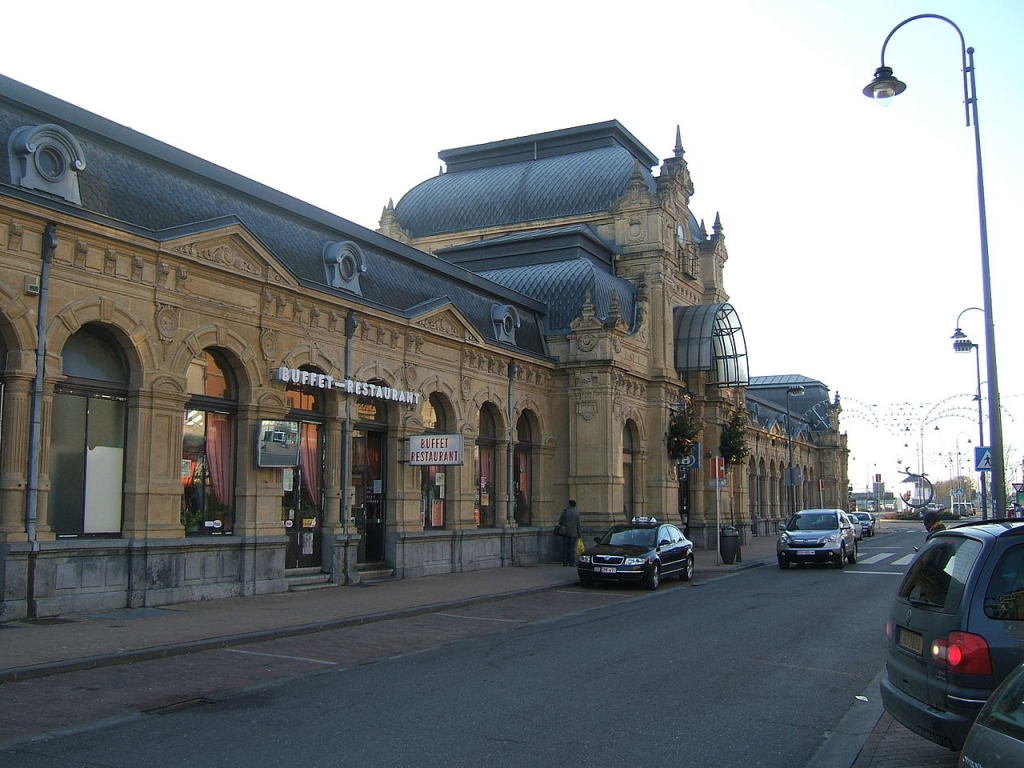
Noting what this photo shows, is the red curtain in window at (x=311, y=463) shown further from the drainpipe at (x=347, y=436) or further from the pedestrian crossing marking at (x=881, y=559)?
the pedestrian crossing marking at (x=881, y=559)

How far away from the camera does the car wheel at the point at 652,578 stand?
21922 millimetres

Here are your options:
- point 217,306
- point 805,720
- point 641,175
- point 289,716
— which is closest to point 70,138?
point 217,306

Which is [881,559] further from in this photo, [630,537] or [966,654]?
[966,654]

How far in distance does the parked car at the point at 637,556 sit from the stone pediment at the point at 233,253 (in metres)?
9.34

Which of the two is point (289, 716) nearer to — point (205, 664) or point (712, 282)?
point (205, 664)

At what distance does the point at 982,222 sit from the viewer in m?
16.8

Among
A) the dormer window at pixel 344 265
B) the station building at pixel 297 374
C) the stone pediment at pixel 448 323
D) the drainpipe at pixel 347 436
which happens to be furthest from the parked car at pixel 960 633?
the stone pediment at pixel 448 323

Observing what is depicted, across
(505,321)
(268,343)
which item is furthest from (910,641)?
(505,321)

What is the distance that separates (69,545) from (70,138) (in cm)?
637

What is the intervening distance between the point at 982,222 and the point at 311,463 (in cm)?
1391

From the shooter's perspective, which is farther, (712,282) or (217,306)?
(712,282)

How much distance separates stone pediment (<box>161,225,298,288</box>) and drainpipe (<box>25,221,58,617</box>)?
2099 millimetres

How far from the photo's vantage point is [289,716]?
8.73 m

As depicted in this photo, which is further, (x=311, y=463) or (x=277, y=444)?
(x=311, y=463)
